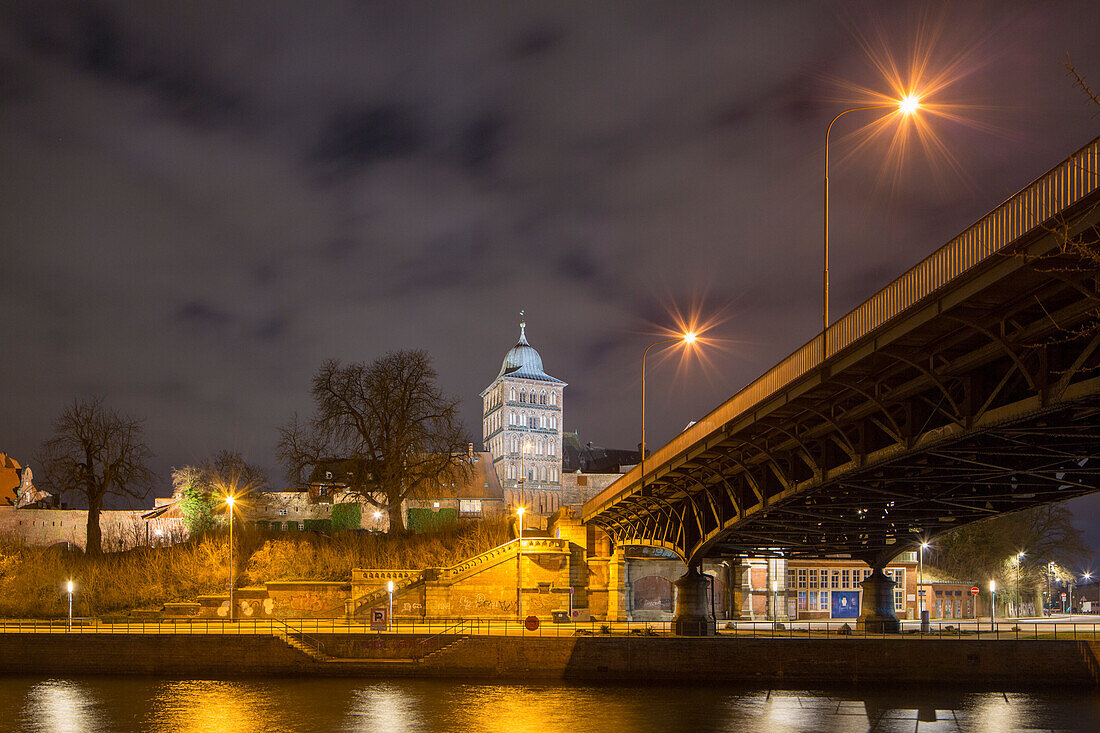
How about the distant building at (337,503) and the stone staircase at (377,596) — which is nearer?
the stone staircase at (377,596)

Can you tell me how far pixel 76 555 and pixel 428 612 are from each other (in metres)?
29.8

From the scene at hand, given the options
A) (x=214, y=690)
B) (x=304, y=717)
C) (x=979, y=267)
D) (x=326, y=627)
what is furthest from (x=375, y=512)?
(x=979, y=267)

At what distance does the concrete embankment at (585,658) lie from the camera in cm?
4700

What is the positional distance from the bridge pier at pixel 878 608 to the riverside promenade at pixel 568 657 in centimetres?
614

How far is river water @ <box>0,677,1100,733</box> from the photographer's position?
1455 inches

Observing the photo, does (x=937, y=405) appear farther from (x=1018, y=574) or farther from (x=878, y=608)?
(x=1018, y=574)

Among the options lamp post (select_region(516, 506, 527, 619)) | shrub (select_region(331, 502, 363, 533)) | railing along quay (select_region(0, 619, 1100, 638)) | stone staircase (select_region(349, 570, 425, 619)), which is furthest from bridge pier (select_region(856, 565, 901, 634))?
shrub (select_region(331, 502, 363, 533))

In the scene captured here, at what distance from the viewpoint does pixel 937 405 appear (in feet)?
90.5

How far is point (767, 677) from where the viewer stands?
157 ft

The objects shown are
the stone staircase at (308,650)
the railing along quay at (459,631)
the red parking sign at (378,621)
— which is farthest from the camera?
the red parking sign at (378,621)

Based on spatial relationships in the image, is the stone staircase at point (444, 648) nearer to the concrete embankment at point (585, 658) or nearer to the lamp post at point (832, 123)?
the concrete embankment at point (585, 658)

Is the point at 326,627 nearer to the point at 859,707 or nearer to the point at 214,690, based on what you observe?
the point at 214,690

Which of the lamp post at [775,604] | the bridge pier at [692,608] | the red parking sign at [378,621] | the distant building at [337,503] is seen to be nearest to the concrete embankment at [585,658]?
the red parking sign at [378,621]

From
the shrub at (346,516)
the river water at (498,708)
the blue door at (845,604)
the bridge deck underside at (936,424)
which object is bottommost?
the river water at (498,708)
